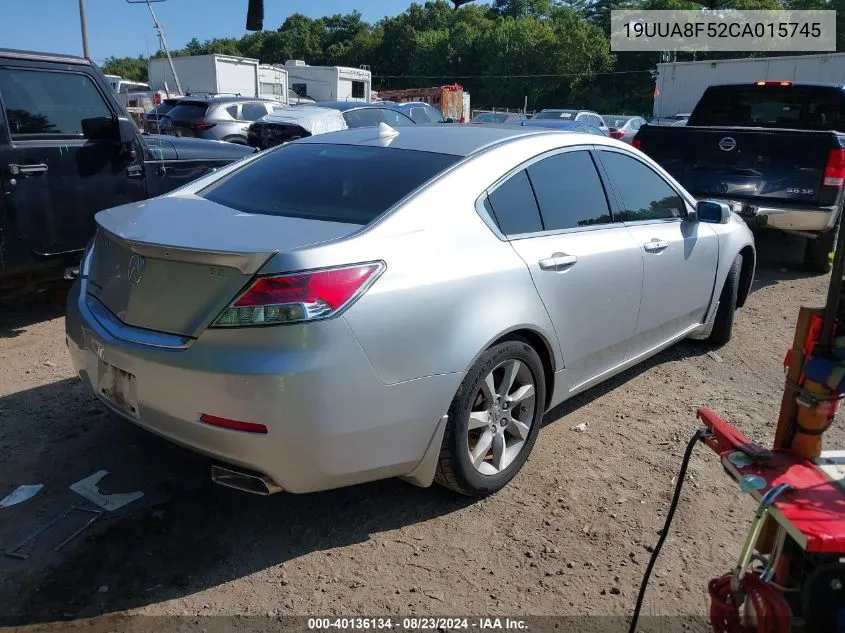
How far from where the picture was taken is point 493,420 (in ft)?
10.2

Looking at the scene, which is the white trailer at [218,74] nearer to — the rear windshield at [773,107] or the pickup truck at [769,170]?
the rear windshield at [773,107]

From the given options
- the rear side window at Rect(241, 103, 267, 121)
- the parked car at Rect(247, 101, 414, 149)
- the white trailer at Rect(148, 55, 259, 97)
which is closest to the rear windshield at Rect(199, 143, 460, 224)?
the parked car at Rect(247, 101, 414, 149)

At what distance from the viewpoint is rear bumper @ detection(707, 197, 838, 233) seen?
681 cm

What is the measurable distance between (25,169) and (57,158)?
0.27 metres

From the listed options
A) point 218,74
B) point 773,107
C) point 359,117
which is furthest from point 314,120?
point 218,74

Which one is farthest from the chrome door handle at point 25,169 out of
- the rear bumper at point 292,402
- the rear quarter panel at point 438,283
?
the rear quarter panel at point 438,283

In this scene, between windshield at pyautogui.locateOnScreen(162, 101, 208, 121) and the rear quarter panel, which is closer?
the rear quarter panel

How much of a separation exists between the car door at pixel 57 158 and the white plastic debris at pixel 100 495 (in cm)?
234

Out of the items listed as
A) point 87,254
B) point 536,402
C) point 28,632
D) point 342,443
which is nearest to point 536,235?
point 536,402

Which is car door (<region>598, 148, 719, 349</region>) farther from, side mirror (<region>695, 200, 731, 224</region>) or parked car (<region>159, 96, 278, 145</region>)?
parked car (<region>159, 96, 278, 145</region>)

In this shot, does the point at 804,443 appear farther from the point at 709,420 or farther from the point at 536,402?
the point at 536,402

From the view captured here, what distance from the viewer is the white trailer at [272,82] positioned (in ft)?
103

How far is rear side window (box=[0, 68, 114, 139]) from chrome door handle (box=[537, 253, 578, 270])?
376 cm

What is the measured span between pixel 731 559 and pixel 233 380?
81.1 inches
